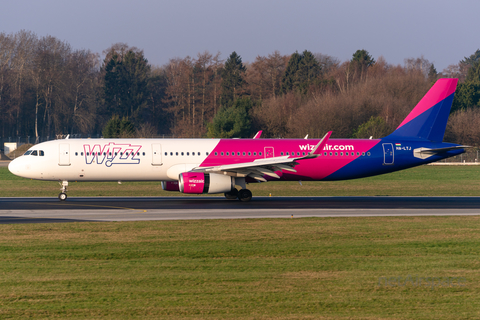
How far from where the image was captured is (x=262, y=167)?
29031 mm

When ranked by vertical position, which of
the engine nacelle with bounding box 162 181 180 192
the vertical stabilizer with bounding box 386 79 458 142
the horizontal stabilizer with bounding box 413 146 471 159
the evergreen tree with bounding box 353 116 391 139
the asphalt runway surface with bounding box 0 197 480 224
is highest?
the evergreen tree with bounding box 353 116 391 139

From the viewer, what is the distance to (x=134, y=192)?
118ft

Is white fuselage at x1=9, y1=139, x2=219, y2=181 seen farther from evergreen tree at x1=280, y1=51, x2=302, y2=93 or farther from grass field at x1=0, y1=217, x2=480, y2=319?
evergreen tree at x1=280, y1=51, x2=302, y2=93

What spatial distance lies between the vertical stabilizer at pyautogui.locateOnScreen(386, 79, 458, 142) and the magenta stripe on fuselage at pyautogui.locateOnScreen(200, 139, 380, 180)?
11.1 ft

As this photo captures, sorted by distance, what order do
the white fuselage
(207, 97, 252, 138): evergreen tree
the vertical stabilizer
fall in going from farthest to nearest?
(207, 97, 252, 138): evergreen tree → the vertical stabilizer → the white fuselage

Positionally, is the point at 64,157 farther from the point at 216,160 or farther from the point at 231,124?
the point at 231,124

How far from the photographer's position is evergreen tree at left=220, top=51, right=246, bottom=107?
358 feet

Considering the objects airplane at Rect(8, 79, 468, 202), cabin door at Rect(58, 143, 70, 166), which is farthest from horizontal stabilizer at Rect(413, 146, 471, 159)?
cabin door at Rect(58, 143, 70, 166)

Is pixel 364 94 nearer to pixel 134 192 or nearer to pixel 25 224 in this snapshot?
pixel 134 192

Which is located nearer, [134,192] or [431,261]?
[431,261]

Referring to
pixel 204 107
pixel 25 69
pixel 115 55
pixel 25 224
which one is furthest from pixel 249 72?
pixel 25 224

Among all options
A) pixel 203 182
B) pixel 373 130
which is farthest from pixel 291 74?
pixel 203 182

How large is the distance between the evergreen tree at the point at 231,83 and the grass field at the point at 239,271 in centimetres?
9027

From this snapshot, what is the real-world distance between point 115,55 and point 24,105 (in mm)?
22480
